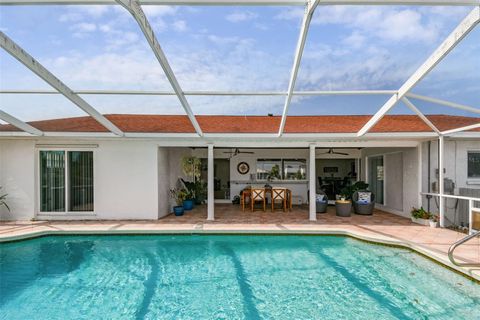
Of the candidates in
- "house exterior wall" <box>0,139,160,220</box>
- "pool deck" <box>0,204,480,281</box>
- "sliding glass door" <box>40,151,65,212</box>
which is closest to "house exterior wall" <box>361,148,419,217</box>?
"pool deck" <box>0,204,480,281</box>

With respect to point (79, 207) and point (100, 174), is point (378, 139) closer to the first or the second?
point (100, 174)

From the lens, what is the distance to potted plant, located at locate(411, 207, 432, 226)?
8.43 m

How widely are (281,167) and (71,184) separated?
8798 mm

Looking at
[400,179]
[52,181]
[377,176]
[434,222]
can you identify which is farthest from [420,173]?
[52,181]

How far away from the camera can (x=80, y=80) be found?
634 centimetres

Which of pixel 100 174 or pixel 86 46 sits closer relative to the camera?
pixel 86 46

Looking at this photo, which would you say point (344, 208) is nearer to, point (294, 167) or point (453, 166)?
point (453, 166)

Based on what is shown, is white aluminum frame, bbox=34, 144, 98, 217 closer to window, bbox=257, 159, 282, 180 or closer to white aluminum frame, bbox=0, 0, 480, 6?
white aluminum frame, bbox=0, 0, 480, 6

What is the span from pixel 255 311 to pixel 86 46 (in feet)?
19.2

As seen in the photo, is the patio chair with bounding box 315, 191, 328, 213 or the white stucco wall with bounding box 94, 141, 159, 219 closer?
the white stucco wall with bounding box 94, 141, 159, 219

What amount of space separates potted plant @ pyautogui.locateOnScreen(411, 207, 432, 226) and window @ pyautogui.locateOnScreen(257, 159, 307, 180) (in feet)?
17.9

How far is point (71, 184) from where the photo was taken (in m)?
9.52

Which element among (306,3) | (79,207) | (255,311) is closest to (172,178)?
(79,207)

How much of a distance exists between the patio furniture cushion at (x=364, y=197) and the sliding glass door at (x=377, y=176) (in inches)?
65.4
